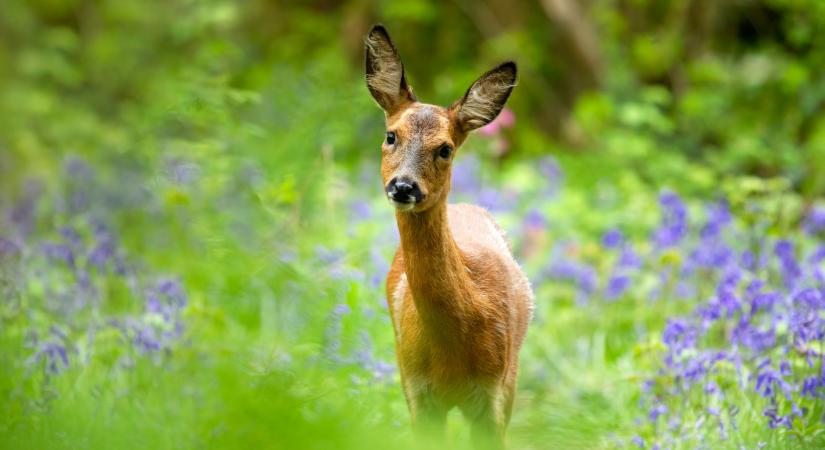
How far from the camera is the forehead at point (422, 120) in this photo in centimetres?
401

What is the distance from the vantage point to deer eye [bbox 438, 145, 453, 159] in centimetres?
401

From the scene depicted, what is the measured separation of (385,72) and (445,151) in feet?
1.48

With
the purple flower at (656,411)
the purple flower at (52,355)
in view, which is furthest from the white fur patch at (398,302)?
the purple flower at (52,355)

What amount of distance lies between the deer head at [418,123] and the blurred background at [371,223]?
815 mm

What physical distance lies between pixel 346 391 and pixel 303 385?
55cm

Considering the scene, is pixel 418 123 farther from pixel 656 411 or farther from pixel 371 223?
pixel 371 223

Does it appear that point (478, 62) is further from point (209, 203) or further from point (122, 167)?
point (209, 203)

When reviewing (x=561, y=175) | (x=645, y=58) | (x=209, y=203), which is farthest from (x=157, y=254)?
(x=645, y=58)

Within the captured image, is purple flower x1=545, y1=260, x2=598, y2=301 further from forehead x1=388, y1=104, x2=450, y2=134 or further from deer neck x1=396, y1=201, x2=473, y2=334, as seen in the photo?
forehead x1=388, y1=104, x2=450, y2=134

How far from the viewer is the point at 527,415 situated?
19.2 ft

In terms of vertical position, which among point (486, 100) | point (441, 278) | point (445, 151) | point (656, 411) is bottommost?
point (656, 411)

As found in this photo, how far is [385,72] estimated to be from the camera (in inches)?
167

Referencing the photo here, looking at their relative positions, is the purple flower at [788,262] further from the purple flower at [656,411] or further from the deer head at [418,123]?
the deer head at [418,123]

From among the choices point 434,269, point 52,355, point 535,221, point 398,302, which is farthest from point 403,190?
point 535,221
